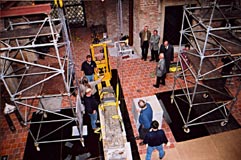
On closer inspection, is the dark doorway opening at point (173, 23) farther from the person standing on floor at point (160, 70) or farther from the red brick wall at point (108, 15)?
the person standing on floor at point (160, 70)

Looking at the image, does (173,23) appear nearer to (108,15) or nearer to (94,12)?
→ (108,15)

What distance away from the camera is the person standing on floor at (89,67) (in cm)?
903

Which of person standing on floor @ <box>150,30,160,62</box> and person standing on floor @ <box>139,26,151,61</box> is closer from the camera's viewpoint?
person standing on floor @ <box>150,30,160,62</box>

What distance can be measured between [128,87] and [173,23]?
14.0ft

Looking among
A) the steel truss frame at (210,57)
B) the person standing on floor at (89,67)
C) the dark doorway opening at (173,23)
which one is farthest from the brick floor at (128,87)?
the dark doorway opening at (173,23)

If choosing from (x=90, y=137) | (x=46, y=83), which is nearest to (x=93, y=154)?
(x=90, y=137)

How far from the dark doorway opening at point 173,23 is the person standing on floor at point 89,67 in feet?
14.9

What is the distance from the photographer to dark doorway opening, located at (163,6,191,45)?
35.9 ft

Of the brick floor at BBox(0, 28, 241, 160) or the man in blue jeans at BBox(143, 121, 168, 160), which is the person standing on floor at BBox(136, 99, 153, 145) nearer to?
the man in blue jeans at BBox(143, 121, 168, 160)

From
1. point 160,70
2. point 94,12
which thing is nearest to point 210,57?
point 160,70

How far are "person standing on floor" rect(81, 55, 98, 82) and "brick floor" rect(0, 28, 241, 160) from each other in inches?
57.1

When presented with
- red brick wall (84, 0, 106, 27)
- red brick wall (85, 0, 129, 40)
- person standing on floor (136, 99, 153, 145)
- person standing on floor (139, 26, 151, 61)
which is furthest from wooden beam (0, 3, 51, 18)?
red brick wall (84, 0, 106, 27)

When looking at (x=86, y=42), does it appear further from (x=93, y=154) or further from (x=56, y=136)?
(x=93, y=154)

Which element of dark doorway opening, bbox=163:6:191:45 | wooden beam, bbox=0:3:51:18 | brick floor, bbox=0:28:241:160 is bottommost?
brick floor, bbox=0:28:241:160
